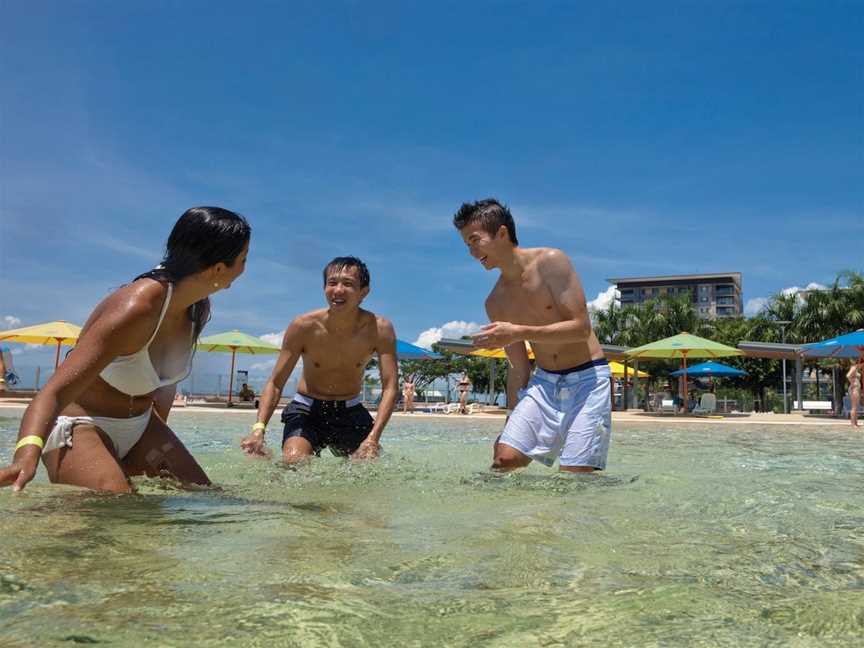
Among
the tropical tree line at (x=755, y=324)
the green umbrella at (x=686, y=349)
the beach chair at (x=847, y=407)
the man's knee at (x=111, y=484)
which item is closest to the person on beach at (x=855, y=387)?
the beach chair at (x=847, y=407)

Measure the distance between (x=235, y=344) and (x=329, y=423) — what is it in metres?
18.3

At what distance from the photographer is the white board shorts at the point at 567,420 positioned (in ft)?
12.7

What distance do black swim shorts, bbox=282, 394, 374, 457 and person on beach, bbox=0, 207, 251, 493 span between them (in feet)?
5.54

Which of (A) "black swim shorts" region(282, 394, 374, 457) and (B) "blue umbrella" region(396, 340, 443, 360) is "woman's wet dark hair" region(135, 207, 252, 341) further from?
(B) "blue umbrella" region(396, 340, 443, 360)

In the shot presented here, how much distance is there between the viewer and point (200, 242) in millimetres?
2670

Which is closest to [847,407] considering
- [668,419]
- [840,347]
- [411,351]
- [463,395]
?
[840,347]

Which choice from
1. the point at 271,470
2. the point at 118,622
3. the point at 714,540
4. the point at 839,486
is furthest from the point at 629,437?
the point at 118,622

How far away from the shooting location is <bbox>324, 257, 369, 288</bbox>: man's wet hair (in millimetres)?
4617

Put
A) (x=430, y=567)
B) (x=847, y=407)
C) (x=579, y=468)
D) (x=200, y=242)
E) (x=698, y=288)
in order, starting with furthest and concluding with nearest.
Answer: (x=698, y=288), (x=847, y=407), (x=579, y=468), (x=200, y=242), (x=430, y=567)

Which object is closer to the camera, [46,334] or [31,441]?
[31,441]

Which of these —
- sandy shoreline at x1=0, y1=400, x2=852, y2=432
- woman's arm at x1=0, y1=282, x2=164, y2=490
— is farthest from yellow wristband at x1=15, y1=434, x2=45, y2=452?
sandy shoreline at x1=0, y1=400, x2=852, y2=432

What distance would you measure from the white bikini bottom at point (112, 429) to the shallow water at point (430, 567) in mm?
187

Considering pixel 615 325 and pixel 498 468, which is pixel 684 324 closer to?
pixel 615 325

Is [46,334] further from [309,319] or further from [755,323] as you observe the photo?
[755,323]
